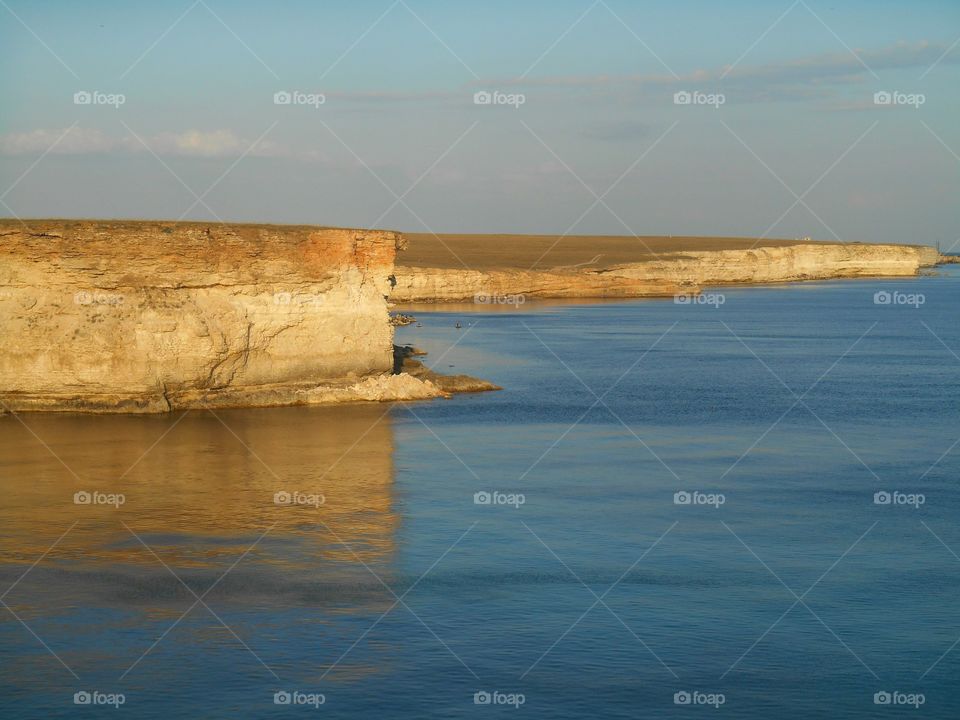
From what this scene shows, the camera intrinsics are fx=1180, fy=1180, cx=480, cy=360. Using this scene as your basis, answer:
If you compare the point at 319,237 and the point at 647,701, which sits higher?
the point at 319,237

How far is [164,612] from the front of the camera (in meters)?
15.7

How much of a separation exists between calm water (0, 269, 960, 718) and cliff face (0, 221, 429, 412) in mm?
1135

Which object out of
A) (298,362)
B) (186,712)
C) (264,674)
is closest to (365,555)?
(264,674)

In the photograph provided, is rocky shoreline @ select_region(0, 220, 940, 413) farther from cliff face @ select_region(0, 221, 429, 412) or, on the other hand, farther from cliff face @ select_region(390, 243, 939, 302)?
cliff face @ select_region(390, 243, 939, 302)

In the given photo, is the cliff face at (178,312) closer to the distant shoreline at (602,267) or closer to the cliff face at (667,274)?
the distant shoreline at (602,267)

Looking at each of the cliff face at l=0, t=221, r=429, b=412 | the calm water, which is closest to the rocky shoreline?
the cliff face at l=0, t=221, r=429, b=412

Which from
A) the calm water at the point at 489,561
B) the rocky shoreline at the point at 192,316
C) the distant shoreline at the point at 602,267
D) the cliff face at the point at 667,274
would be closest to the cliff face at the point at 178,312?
the rocky shoreline at the point at 192,316

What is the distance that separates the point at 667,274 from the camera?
365ft

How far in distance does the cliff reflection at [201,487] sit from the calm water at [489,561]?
89 millimetres

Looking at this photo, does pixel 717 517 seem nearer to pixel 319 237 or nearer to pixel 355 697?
pixel 355 697

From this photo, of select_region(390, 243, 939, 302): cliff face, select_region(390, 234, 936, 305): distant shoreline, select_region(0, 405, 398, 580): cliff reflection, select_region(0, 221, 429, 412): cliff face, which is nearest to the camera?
select_region(0, 405, 398, 580): cliff reflection

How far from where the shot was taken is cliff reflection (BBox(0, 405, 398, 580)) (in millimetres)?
18625

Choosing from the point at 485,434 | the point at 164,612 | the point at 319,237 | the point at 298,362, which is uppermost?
the point at 319,237

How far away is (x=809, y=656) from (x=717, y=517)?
701cm
